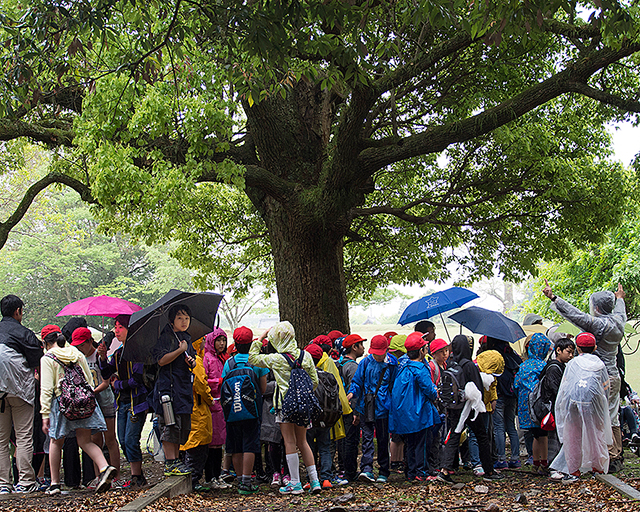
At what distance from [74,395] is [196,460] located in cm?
152

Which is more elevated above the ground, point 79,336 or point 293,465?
point 79,336

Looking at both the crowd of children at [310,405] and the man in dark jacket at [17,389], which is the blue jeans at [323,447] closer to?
the crowd of children at [310,405]

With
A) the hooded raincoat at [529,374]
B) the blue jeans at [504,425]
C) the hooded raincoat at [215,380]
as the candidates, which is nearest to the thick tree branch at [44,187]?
the hooded raincoat at [215,380]

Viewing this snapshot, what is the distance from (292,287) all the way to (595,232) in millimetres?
6989

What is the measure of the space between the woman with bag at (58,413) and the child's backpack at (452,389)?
154 inches

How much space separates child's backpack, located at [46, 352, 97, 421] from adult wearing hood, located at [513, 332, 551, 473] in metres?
5.18

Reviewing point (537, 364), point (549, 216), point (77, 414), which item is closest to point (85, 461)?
point (77, 414)

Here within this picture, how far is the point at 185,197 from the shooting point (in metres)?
9.16

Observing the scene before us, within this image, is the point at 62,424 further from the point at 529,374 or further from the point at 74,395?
the point at 529,374

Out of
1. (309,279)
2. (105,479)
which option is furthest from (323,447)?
(309,279)

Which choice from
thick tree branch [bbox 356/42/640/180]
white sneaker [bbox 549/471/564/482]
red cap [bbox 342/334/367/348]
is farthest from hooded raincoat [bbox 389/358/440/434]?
thick tree branch [bbox 356/42/640/180]

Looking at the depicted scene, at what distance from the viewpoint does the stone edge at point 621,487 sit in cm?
580

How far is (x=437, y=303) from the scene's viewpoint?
10.2 meters

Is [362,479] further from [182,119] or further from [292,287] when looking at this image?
[182,119]
